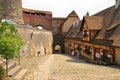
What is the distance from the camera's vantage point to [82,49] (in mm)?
34969

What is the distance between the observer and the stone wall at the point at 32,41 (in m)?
28.7

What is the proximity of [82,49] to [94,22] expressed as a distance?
6705 millimetres

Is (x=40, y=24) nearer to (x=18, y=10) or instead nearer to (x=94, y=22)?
(x=18, y=10)

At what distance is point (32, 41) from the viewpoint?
3238cm

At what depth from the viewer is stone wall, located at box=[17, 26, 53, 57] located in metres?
28.7

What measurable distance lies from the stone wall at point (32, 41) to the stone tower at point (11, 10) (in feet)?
14.4

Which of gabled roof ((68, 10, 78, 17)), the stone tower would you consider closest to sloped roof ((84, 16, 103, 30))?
the stone tower

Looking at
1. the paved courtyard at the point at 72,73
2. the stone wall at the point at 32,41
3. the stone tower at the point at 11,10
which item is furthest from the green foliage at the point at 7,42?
the stone tower at the point at 11,10

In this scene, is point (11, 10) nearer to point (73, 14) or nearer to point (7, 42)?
point (73, 14)

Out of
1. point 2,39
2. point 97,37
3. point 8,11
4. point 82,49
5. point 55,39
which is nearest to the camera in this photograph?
point 2,39

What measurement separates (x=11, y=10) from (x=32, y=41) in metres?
7.98

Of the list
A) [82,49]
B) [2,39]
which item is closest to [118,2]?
[82,49]

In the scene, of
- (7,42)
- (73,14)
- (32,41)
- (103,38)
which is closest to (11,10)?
(32,41)

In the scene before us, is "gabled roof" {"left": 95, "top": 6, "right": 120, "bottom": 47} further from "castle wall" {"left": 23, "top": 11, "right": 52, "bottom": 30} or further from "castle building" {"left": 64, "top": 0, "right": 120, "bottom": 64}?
"castle wall" {"left": 23, "top": 11, "right": 52, "bottom": 30}
